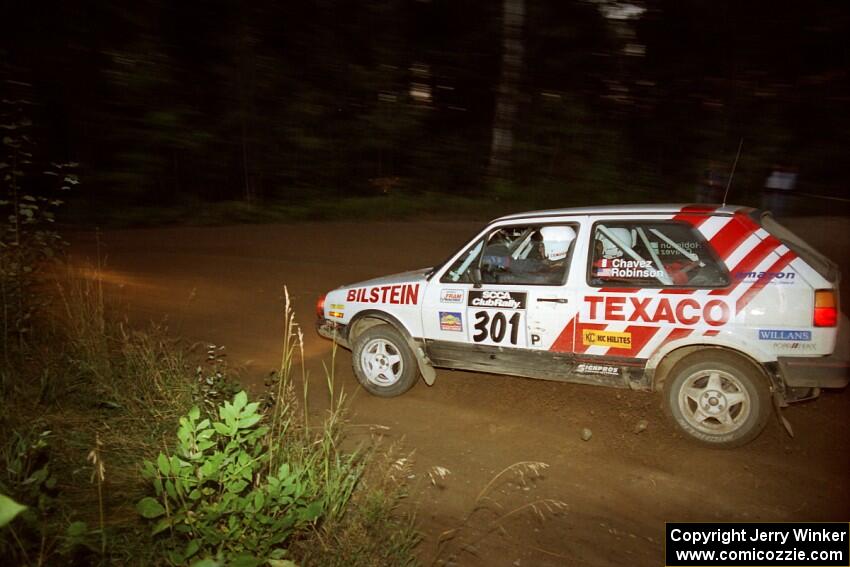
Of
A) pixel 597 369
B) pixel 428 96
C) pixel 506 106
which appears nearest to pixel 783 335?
pixel 597 369

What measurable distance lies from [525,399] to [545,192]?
11.3 m

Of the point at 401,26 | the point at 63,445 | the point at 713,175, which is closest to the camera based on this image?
the point at 63,445

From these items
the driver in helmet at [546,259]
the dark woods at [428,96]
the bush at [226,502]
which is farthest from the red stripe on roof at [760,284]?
the dark woods at [428,96]

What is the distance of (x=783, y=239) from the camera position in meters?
5.11

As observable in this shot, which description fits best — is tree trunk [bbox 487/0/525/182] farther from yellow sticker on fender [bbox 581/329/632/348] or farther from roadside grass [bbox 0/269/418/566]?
yellow sticker on fender [bbox 581/329/632/348]

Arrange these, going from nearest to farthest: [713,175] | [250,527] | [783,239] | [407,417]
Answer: [250,527], [783,239], [407,417], [713,175]

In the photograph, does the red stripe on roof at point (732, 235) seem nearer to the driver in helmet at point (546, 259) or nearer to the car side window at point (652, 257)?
the car side window at point (652, 257)

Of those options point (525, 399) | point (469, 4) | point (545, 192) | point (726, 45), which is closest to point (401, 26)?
point (469, 4)

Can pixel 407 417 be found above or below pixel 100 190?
below

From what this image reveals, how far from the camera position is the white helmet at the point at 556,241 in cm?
580

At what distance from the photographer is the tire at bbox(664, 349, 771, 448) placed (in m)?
5.04

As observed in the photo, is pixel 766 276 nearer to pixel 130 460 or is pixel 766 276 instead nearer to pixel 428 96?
pixel 130 460

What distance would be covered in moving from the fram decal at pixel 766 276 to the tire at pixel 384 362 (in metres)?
2.92

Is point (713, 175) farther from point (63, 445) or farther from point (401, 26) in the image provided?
point (63, 445)
